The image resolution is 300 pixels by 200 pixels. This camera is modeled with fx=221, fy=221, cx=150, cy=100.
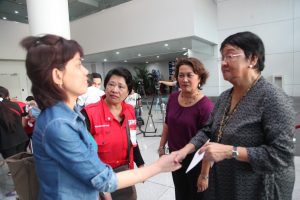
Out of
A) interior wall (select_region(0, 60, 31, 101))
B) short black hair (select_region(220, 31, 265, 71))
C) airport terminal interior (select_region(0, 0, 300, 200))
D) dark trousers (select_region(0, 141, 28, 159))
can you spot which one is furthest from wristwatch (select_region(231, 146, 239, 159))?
interior wall (select_region(0, 60, 31, 101))

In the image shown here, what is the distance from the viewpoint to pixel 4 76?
998 cm

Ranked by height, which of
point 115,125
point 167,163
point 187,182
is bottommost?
point 187,182

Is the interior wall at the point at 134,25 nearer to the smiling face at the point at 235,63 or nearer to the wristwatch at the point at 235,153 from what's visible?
the smiling face at the point at 235,63

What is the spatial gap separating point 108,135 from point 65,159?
747 millimetres

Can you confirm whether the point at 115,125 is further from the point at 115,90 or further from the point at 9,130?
the point at 9,130

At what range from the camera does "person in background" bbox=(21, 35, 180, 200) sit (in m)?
0.84

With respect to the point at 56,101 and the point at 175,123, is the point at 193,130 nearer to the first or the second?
the point at 175,123

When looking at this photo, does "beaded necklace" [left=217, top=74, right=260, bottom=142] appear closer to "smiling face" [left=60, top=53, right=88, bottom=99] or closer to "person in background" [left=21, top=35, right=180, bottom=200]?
"person in background" [left=21, top=35, right=180, bottom=200]

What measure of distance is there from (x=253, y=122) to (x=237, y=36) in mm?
453

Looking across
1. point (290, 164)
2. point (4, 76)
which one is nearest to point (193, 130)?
point (290, 164)

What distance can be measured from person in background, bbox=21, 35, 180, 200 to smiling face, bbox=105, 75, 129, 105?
747 mm

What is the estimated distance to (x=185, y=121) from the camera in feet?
6.00

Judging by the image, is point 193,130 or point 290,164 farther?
point 193,130

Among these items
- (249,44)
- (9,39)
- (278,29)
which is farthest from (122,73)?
(9,39)
